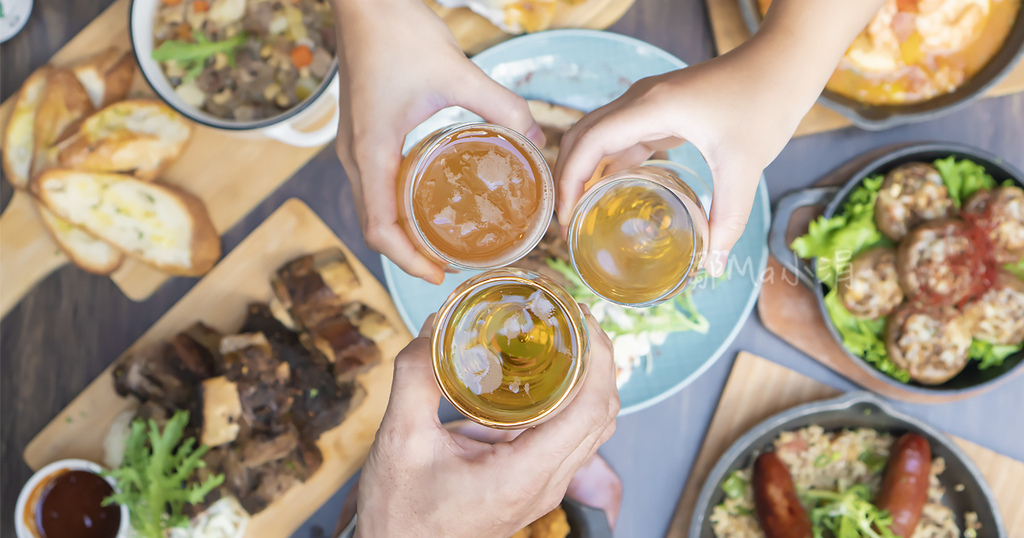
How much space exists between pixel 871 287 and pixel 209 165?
1.70m

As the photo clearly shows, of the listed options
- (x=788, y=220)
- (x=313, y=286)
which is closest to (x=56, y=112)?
(x=313, y=286)

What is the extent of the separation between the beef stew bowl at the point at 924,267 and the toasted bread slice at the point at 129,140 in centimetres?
153

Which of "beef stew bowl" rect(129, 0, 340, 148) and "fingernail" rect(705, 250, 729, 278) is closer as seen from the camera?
"fingernail" rect(705, 250, 729, 278)

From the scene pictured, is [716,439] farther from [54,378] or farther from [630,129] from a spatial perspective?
[54,378]

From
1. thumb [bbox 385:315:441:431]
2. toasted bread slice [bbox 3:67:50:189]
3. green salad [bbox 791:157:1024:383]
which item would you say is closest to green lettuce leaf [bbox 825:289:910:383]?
green salad [bbox 791:157:1024:383]

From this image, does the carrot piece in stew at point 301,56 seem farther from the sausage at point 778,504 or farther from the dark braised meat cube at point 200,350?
the sausage at point 778,504

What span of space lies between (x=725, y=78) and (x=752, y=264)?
2.06 feet

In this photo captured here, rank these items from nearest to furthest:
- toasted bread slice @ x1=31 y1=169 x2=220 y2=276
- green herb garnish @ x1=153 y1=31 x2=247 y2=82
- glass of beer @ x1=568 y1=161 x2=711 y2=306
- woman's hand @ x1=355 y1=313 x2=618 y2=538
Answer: woman's hand @ x1=355 y1=313 x2=618 y2=538
glass of beer @ x1=568 y1=161 x2=711 y2=306
green herb garnish @ x1=153 y1=31 x2=247 y2=82
toasted bread slice @ x1=31 y1=169 x2=220 y2=276

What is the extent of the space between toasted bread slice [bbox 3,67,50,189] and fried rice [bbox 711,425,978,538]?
2.00 meters

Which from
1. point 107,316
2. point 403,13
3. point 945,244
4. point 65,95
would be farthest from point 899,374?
point 65,95

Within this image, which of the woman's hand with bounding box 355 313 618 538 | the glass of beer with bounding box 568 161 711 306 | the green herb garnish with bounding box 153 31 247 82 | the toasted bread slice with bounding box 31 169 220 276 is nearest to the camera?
the woman's hand with bounding box 355 313 618 538

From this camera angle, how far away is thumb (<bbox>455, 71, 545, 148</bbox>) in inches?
40.1

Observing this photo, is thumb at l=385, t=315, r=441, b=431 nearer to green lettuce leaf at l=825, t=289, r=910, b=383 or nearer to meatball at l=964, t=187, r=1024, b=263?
green lettuce leaf at l=825, t=289, r=910, b=383

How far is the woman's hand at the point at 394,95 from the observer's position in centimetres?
102
